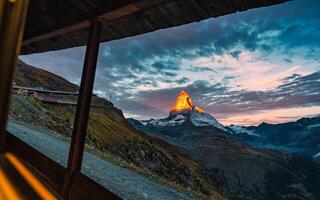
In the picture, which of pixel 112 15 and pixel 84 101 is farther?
pixel 84 101

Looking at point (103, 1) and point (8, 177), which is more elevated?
point (103, 1)

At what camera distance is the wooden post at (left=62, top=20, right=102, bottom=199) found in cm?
468

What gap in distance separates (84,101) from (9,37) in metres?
2.77

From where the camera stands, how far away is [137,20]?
4.64 metres

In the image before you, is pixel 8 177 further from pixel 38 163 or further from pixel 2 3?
pixel 2 3

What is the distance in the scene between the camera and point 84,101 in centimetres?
469

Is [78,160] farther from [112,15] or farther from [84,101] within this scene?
[112,15]

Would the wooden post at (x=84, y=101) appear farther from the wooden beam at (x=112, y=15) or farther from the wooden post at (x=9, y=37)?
the wooden post at (x=9, y=37)

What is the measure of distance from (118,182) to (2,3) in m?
11.9

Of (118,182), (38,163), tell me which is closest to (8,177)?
(38,163)

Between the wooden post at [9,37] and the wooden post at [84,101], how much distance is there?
2630 mm

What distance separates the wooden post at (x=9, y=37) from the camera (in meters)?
1.94

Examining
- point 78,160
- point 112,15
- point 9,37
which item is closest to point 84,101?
point 78,160

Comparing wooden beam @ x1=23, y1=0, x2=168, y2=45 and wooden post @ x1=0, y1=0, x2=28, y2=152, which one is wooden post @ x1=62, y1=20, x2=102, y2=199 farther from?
wooden post @ x1=0, y1=0, x2=28, y2=152
